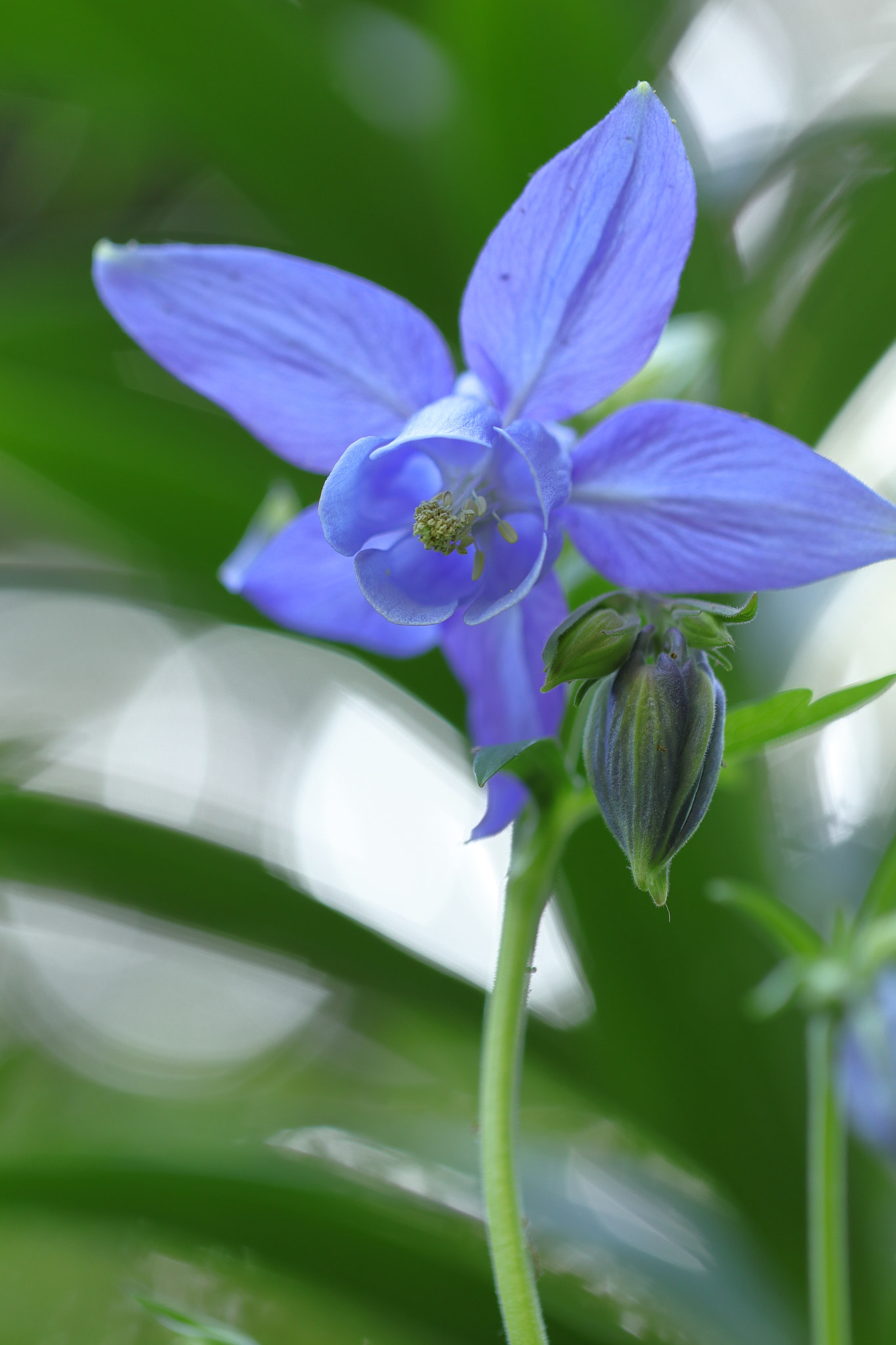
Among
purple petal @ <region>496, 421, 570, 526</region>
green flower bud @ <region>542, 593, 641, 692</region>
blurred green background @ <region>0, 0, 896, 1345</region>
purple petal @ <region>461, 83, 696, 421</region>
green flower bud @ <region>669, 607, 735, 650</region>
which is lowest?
blurred green background @ <region>0, 0, 896, 1345</region>

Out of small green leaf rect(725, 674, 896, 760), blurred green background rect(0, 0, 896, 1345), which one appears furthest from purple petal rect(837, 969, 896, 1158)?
small green leaf rect(725, 674, 896, 760)

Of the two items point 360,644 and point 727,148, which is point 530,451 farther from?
point 727,148

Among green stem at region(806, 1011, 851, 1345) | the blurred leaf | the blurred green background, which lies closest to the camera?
green stem at region(806, 1011, 851, 1345)

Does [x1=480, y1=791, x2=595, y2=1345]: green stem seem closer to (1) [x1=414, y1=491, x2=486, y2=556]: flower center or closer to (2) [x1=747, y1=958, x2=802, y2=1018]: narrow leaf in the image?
(1) [x1=414, y1=491, x2=486, y2=556]: flower center

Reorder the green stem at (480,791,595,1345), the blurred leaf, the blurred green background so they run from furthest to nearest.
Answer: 1. the blurred green background
2. the blurred leaf
3. the green stem at (480,791,595,1345)

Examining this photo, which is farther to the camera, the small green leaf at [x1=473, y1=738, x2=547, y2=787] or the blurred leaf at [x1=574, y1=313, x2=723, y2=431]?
the blurred leaf at [x1=574, y1=313, x2=723, y2=431]

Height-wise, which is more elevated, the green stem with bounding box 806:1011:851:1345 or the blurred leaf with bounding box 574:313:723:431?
the blurred leaf with bounding box 574:313:723:431

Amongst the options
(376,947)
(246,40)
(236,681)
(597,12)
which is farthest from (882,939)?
(236,681)

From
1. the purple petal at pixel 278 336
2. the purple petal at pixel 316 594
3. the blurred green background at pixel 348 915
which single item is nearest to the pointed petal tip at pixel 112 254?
the purple petal at pixel 278 336
